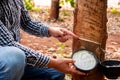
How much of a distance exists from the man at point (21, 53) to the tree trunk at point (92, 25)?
11cm

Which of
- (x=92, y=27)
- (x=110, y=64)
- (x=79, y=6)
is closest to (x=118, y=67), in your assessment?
(x=110, y=64)

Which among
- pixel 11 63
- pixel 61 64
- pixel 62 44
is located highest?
pixel 11 63

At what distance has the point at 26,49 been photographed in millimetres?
2428

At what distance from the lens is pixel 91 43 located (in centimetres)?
291

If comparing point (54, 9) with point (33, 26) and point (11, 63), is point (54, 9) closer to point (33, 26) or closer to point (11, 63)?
point (33, 26)

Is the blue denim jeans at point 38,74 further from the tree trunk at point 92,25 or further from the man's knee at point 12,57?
the man's knee at point 12,57

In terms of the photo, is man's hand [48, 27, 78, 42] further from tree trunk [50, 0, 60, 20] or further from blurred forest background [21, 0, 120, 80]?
tree trunk [50, 0, 60, 20]

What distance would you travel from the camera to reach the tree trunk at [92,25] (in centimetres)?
288

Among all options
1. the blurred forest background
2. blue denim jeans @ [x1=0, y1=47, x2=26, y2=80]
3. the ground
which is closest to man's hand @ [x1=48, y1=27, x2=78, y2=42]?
blue denim jeans @ [x1=0, y1=47, x2=26, y2=80]

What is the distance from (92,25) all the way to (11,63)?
0.93 metres

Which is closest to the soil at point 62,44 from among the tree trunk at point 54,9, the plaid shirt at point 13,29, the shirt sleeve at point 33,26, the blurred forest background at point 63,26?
the blurred forest background at point 63,26

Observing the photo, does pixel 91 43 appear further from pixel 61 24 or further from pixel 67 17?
pixel 67 17

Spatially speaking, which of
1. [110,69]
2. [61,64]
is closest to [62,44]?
[110,69]

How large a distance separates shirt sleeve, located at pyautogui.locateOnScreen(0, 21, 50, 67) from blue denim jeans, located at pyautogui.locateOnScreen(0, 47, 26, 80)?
0.08 m
